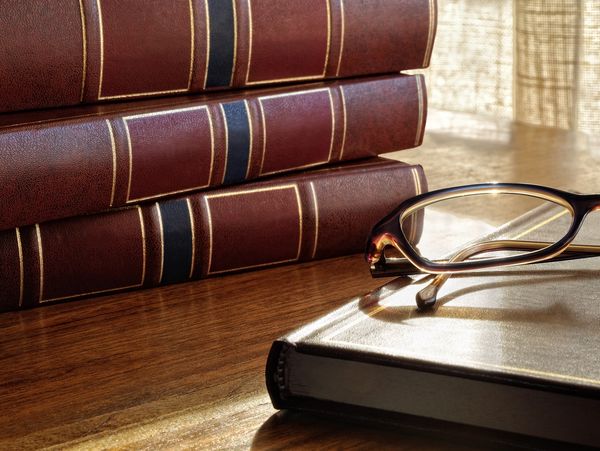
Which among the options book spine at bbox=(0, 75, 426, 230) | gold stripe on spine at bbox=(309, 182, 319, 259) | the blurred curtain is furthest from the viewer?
the blurred curtain

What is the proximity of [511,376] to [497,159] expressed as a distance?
891mm

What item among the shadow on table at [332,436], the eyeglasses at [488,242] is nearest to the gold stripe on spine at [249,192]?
the eyeglasses at [488,242]

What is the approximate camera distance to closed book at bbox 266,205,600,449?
42 cm

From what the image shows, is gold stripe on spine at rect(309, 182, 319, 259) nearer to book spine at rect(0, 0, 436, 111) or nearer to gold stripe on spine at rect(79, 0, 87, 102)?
book spine at rect(0, 0, 436, 111)

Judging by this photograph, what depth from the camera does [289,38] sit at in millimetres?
880

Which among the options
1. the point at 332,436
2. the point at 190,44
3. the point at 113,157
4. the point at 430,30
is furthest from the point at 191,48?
the point at 332,436

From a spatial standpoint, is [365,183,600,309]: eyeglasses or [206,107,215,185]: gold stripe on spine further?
[206,107,215,185]: gold stripe on spine

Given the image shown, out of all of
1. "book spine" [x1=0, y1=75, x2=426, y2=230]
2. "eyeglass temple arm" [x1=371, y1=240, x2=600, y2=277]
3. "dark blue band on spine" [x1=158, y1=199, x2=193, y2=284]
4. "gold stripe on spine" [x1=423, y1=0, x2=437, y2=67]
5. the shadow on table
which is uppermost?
"gold stripe on spine" [x1=423, y1=0, x2=437, y2=67]

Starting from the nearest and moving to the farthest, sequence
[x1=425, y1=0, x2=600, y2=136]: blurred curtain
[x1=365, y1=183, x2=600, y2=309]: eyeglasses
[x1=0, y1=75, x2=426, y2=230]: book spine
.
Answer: [x1=365, y1=183, x2=600, y2=309]: eyeglasses, [x1=0, y1=75, x2=426, y2=230]: book spine, [x1=425, y1=0, x2=600, y2=136]: blurred curtain

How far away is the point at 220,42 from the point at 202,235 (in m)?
0.17

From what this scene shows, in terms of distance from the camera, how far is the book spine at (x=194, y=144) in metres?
0.75

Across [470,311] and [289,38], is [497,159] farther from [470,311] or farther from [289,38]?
[470,311]

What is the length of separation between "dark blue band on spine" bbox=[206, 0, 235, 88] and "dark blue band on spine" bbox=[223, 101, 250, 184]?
3 cm

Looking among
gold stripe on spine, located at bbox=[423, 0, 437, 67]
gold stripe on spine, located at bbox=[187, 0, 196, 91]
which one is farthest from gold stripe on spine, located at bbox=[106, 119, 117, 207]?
gold stripe on spine, located at bbox=[423, 0, 437, 67]
